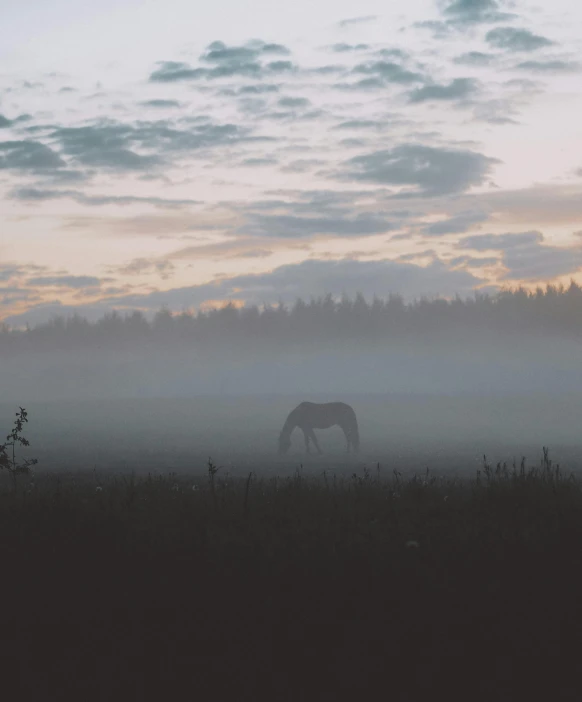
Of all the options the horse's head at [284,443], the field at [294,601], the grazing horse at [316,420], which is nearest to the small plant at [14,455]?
the field at [294,601]

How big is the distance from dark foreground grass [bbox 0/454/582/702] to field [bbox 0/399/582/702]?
15mm

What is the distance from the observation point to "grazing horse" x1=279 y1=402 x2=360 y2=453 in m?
42.3

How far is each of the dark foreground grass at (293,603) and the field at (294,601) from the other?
2cm

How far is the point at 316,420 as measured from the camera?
43.8 meters

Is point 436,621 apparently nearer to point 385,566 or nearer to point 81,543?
point 385,566

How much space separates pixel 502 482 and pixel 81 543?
5731 millimetres

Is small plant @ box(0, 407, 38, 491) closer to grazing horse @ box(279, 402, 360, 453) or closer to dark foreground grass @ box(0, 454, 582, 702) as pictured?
dark foreground grass @ box(0, 454, 582, 702)

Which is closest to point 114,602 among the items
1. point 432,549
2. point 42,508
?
point 432,549

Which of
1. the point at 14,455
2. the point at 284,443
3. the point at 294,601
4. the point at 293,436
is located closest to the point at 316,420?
the point at 284,443

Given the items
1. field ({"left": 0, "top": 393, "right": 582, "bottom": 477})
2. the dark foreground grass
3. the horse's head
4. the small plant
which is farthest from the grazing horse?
the dark foreground grass

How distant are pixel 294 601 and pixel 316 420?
3681 centimetres

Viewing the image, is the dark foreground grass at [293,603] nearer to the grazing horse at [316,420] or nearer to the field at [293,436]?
the field at [293,436]

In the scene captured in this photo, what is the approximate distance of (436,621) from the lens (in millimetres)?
6668

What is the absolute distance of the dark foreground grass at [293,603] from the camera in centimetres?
586
